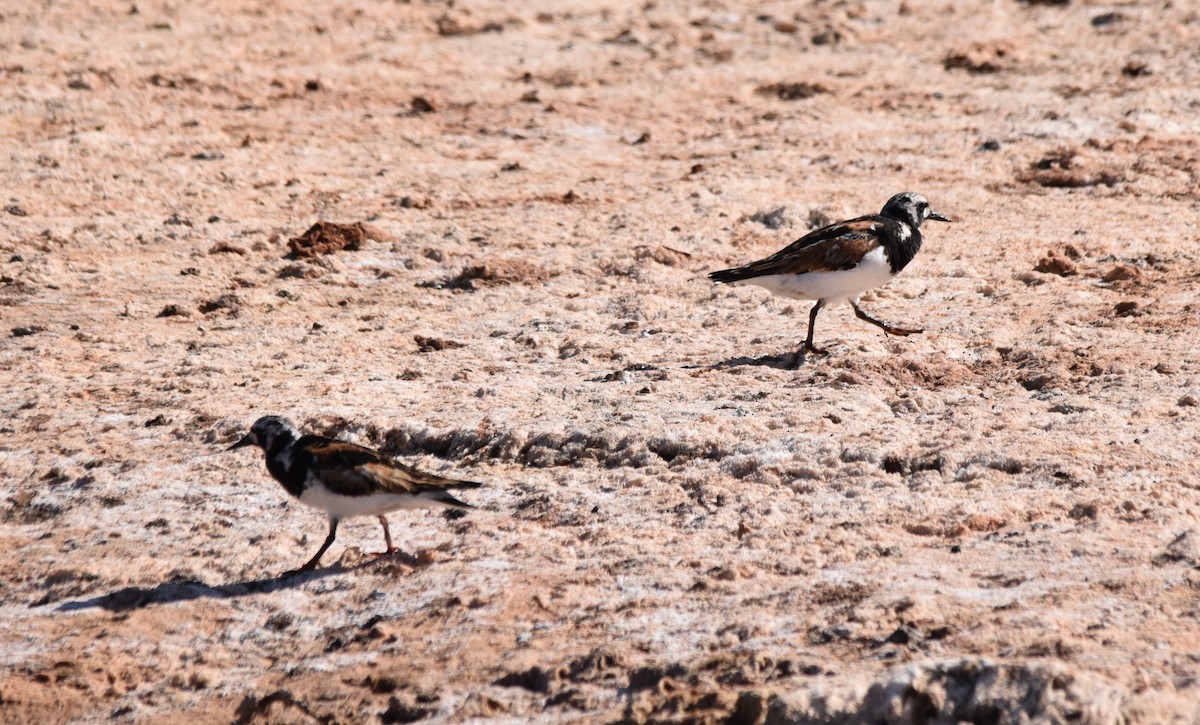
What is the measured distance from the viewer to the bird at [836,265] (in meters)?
8.63

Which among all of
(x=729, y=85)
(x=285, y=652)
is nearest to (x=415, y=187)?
(x=729, y=85)

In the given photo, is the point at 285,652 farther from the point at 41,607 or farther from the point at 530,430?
the point at 530,430

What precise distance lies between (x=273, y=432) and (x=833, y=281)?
3.44 metres

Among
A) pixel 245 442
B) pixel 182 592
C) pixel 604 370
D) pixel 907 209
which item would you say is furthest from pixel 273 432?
pixel 907 209

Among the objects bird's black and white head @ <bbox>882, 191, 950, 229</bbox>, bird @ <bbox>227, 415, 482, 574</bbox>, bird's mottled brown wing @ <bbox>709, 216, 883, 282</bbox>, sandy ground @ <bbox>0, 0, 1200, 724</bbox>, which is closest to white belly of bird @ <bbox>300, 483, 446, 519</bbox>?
bird @ <bbox>227, 415, 482, 574</bbox>

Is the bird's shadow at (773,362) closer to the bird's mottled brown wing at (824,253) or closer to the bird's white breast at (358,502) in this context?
the bird's mottled brown wing at (824,253)

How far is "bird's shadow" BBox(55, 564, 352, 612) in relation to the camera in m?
6.60

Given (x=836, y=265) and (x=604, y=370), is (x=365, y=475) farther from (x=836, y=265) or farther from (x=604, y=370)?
(x=836, y=265)

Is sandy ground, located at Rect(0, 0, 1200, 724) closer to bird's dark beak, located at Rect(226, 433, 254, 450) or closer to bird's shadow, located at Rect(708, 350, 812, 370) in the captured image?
bird's shadow, located at Rect(708, 350, 812, 370)

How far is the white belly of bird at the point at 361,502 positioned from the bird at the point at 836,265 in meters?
2.92

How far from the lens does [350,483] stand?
21.6 ft

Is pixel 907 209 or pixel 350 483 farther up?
pixel 907 209

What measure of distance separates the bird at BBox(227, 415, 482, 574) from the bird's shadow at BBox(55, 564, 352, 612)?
3.1 inches

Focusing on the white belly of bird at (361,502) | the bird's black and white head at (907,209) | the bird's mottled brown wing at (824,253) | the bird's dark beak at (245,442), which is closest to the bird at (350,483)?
the white belly of bird at (361,502)
